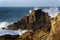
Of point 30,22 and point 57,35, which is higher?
point 57,35

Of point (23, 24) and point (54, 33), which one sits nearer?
point (54, 33)

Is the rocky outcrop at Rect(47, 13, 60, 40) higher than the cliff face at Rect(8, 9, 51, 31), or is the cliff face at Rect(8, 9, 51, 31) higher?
the rocky outcrop at Rect(47, 13, 60, 40)

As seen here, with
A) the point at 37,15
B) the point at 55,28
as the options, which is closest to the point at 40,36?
the point at 55,28

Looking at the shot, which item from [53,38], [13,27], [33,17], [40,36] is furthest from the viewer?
[33,17]

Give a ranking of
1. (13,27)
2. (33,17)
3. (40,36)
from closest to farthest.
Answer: (40,36)
(13,27)
(33,17)

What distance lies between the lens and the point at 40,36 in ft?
34.2

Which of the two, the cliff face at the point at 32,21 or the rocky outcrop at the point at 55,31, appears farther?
the cliff face at the point at 32,21

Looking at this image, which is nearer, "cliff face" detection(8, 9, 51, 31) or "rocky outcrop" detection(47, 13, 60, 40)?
"rocky outcrop" detection(47, 13, 60, 40)

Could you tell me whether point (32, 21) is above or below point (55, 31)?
below

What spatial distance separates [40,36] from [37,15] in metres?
20.0

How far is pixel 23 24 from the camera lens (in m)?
29.2

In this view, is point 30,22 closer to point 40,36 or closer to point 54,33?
point 40,36

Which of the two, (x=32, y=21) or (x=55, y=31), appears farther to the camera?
(x=32, y=21)

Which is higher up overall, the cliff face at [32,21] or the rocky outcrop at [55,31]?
the rocky outcrop at [55,31]
